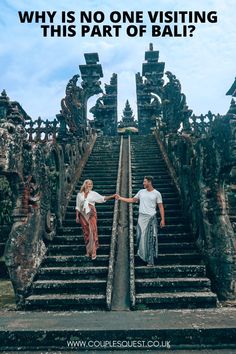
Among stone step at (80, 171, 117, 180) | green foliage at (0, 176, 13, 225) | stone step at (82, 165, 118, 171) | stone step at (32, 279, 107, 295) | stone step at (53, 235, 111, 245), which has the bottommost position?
stone step at (32, 279, 107, 295)

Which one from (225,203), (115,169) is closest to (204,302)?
(225,203)

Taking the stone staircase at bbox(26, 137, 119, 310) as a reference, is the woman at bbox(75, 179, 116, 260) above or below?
above

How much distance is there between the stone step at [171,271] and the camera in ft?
17.6

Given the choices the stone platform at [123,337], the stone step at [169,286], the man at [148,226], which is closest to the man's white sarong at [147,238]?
the man at [148,226]

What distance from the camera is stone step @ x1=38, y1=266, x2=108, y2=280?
5.33m

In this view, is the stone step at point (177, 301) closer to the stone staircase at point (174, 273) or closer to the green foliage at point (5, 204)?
the stone staircase at point (174, 273)

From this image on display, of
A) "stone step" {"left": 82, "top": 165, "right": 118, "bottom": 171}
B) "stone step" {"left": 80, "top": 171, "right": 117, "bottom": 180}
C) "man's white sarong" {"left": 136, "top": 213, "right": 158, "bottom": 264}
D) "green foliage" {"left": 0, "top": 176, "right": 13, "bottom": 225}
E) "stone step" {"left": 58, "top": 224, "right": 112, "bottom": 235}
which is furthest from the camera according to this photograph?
"stone step" {"left": 82, "top": 165, "right": 118, "bottom": 171}

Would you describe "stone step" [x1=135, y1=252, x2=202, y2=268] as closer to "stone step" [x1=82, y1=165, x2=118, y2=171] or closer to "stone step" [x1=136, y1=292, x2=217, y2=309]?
"stone step" [x1=136, y1=292, x2=217, y2=309]

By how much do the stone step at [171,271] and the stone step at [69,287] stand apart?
0.75 meters

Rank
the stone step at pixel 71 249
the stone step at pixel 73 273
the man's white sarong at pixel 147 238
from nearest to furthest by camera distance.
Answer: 1. the stone step at pixel 73 273
2. the man's white sarong at pixel 147 238
3. the stone step at pixel 71 249

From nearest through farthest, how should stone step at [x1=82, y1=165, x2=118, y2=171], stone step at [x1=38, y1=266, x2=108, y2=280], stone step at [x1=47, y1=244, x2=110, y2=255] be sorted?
stone step at [x1=38, y1=266, x2=108, y2=280]
stone step at [x1=47, y1=244, x2=110, y2=255]
stone step at [x1=82, y1=165, x2=118, y2=171]

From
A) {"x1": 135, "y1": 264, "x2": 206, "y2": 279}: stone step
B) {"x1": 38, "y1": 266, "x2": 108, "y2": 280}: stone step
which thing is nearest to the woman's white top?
{"x1": 38, "y1": 266, "x2": 108, "y2": 280}: stone step

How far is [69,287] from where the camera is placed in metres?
5.07

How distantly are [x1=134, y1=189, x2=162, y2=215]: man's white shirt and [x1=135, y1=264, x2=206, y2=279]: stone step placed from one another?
1.02 meters
